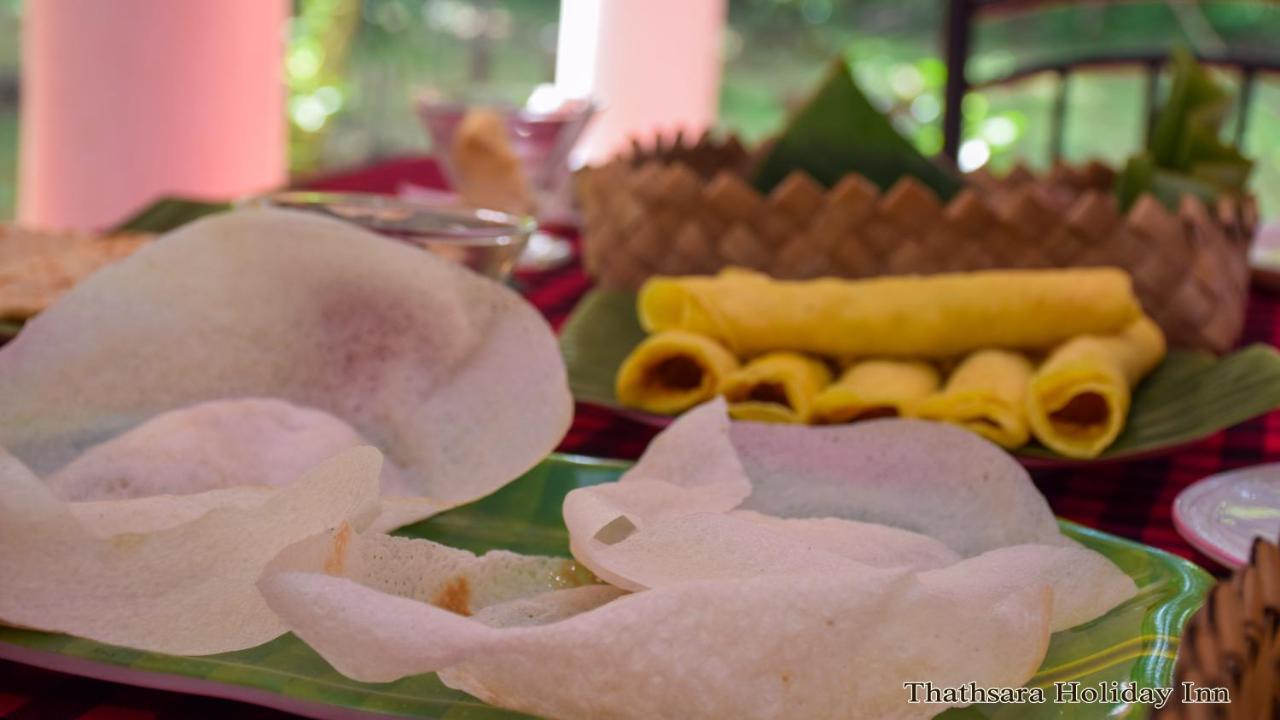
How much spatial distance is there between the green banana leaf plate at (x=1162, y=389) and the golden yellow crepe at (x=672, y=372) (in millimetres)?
14

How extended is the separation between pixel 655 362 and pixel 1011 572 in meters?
0.38

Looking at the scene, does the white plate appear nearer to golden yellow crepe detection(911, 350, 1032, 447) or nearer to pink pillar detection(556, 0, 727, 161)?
golden yellow crepe detection(911, 350, 1032, 447)

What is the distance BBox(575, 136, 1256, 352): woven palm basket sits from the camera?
97cm

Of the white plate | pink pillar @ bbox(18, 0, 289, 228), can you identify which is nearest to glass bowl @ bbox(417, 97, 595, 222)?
the white plate

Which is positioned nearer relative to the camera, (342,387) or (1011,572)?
(1011,572)

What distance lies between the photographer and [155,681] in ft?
1.33

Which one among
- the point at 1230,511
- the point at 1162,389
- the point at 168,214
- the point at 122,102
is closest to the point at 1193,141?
the point at 1162,389

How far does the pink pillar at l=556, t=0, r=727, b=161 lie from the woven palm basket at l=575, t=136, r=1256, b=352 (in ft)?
10.6

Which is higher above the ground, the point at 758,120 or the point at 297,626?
the point at 297,626

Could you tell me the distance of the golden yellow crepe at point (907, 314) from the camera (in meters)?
0.84

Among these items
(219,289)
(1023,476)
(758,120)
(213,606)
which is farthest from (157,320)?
(758,120)

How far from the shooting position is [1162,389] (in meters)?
0.82

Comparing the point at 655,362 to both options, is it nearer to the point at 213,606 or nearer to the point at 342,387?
the point at 342,387

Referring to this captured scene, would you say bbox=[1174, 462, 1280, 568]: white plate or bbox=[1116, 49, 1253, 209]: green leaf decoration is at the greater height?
bbox=[1116, 49, 1253, 209]: green leaf decoration
